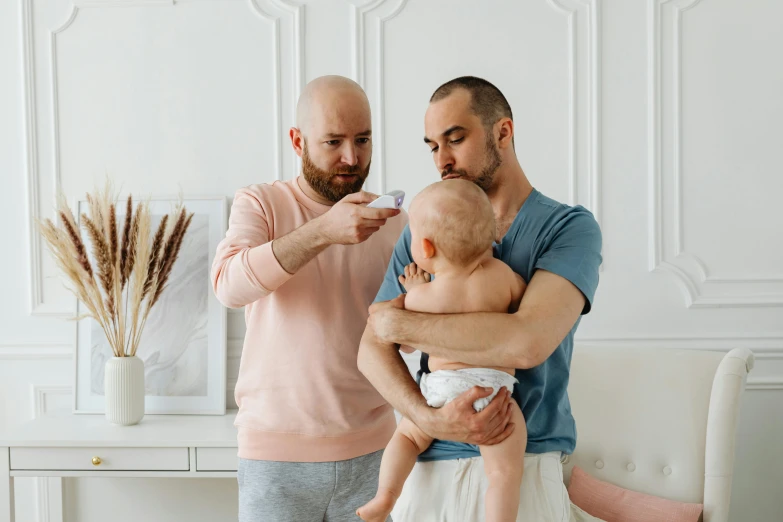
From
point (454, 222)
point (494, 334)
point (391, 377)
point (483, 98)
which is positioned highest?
point (483, 98)

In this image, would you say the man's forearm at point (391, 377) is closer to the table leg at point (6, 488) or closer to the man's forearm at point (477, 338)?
the man's forearm at point (477, 338)

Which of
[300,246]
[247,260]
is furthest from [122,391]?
[300,246]

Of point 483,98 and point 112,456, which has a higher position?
point 483,98

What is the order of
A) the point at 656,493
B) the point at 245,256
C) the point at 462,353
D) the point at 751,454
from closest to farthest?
the point at 462,353 → the point at 245,256 → the point at 656,493 → the point at 751,454

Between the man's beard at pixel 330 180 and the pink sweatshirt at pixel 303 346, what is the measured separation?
53 millimetres

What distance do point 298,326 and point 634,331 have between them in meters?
1.65

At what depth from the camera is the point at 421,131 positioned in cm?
310

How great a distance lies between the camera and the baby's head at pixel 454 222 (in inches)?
57.6

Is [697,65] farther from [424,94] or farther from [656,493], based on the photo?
[656,493]

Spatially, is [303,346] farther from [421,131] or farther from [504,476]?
[421,131]

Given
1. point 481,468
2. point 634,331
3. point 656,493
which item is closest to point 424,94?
point 634,331

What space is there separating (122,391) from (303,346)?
1270 mm

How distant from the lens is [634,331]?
120 inches

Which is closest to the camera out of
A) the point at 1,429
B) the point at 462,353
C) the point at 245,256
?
the point at 462,353
